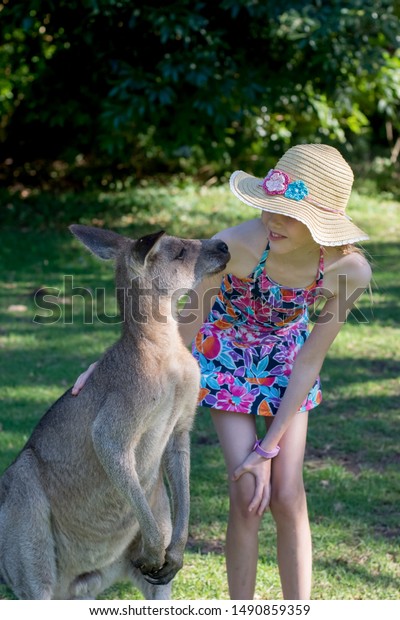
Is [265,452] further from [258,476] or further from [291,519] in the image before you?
[291,519]

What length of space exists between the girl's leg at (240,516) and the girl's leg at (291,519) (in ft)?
0.27

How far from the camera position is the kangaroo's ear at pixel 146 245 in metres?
3.31

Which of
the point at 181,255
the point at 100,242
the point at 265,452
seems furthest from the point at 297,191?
the point at 265,452

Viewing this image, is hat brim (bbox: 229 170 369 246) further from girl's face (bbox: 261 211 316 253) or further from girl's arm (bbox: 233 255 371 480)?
girl's arm (bbox: 233 255 371 480)

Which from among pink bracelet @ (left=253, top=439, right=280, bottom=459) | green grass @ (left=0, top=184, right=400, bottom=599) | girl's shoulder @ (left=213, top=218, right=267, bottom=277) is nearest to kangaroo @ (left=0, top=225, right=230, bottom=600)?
girl's shoulder @ (left=213, top=218, right=267, bottom=277)

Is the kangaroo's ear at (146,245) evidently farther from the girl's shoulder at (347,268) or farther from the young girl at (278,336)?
the girl's shoulder at (347,268)

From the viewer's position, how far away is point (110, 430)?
3.38m

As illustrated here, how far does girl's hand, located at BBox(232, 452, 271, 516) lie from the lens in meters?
3.58

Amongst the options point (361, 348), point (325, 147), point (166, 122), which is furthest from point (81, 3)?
point (325, 147)

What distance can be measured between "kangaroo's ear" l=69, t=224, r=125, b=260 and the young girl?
1.54ft

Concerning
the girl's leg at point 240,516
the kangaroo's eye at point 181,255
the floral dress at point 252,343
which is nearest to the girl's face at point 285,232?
the floral dress at point 252,343

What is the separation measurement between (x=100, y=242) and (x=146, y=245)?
1.17 ft

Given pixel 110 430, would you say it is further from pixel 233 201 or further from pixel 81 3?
pixel 233 201

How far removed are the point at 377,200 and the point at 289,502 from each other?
10912mm
